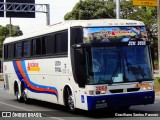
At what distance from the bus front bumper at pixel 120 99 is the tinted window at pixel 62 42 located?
2.38 meters

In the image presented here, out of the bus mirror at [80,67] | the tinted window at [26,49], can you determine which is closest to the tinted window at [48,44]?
the tinted window at [26,49]

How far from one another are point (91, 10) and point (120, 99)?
55.8 meters

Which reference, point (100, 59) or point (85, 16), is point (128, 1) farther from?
point (100, 59)

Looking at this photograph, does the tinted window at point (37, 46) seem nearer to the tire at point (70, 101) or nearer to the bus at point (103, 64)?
the bus at point (103, 64)

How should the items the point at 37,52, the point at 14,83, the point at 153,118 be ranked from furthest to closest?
the point at 14,83 < the point at 37,52 < the point at 153,118

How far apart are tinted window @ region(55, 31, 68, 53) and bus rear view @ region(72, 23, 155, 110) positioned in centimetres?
112

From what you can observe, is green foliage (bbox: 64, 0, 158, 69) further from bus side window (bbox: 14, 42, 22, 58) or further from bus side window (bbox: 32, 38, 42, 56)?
→ bus side window (bbox: 32, 38, 42, 56)

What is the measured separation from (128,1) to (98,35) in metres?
54.0

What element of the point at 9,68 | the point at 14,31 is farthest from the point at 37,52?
the point at 14,31

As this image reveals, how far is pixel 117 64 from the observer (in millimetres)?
14094

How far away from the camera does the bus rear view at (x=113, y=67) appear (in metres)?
13.8

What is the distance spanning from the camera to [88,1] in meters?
69.4

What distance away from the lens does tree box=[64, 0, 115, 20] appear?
6812cm

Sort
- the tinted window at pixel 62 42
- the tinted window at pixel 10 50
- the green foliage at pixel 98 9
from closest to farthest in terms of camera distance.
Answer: the tinted window at pixel 62 42, the tinted window at pixel 10 50, the green foliage at pixel 98 9
